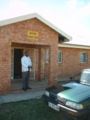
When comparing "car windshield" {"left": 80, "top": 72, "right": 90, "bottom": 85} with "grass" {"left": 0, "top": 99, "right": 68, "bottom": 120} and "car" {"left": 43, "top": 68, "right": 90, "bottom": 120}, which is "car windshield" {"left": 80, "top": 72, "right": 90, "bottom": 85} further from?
"grass" {"left": 0, "top": 99, "right": 68, "bottom": 120}

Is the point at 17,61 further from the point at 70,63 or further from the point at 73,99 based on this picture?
the point at 73,99

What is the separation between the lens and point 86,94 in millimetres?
4902

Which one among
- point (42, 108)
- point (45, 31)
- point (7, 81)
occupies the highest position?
point (45, 31)

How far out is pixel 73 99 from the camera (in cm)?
479

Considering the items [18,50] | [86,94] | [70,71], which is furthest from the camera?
[70,71]

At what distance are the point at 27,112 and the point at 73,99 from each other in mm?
2086

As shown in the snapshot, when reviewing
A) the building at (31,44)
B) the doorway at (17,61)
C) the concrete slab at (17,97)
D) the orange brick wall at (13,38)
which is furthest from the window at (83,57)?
the concrete slab at (17,97)

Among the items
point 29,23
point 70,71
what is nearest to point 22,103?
point 29,23

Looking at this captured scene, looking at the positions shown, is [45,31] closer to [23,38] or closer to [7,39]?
[23,38]

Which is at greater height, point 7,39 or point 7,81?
point 7,39

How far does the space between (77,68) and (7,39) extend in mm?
9951

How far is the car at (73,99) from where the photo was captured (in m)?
4.60

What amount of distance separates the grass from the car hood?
73 centimetres

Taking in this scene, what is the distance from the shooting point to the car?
15.1 feet
